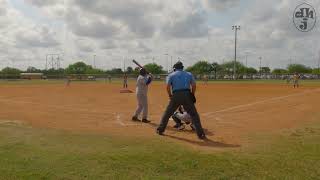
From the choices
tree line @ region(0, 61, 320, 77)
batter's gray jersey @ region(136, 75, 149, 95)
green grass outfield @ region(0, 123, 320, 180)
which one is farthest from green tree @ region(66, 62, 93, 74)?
green grass outfield @ region(0, 123, 320, 180)

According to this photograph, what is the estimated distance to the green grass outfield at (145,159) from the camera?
6.83 m

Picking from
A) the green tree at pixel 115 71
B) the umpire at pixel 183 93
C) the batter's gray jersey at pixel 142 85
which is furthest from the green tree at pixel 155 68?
the umpire at pixel 183 93

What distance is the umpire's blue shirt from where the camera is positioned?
9.88 m

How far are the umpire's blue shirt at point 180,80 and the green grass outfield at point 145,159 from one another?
130cm

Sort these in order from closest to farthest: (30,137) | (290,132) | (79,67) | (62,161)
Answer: (62,161), (30,137), (290,132), (79,67)

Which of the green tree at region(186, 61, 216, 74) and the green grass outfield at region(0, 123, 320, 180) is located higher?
the green tree at region(186, 61, 216, 74)

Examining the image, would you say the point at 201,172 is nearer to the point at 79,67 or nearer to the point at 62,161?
the point at 62,161

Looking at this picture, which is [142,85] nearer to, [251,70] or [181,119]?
[181,119]

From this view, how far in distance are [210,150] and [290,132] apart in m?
2.98

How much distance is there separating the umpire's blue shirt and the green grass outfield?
51.1 inches

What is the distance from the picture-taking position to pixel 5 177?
6793mm

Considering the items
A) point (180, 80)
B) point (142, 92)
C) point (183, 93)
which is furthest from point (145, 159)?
point (142, 92)

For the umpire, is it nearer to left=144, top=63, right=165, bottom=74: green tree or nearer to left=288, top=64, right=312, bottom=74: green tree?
left=144, top=63, right=165, bottom=74: green tree

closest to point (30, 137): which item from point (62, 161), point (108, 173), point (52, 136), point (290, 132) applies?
point (52, 136)
